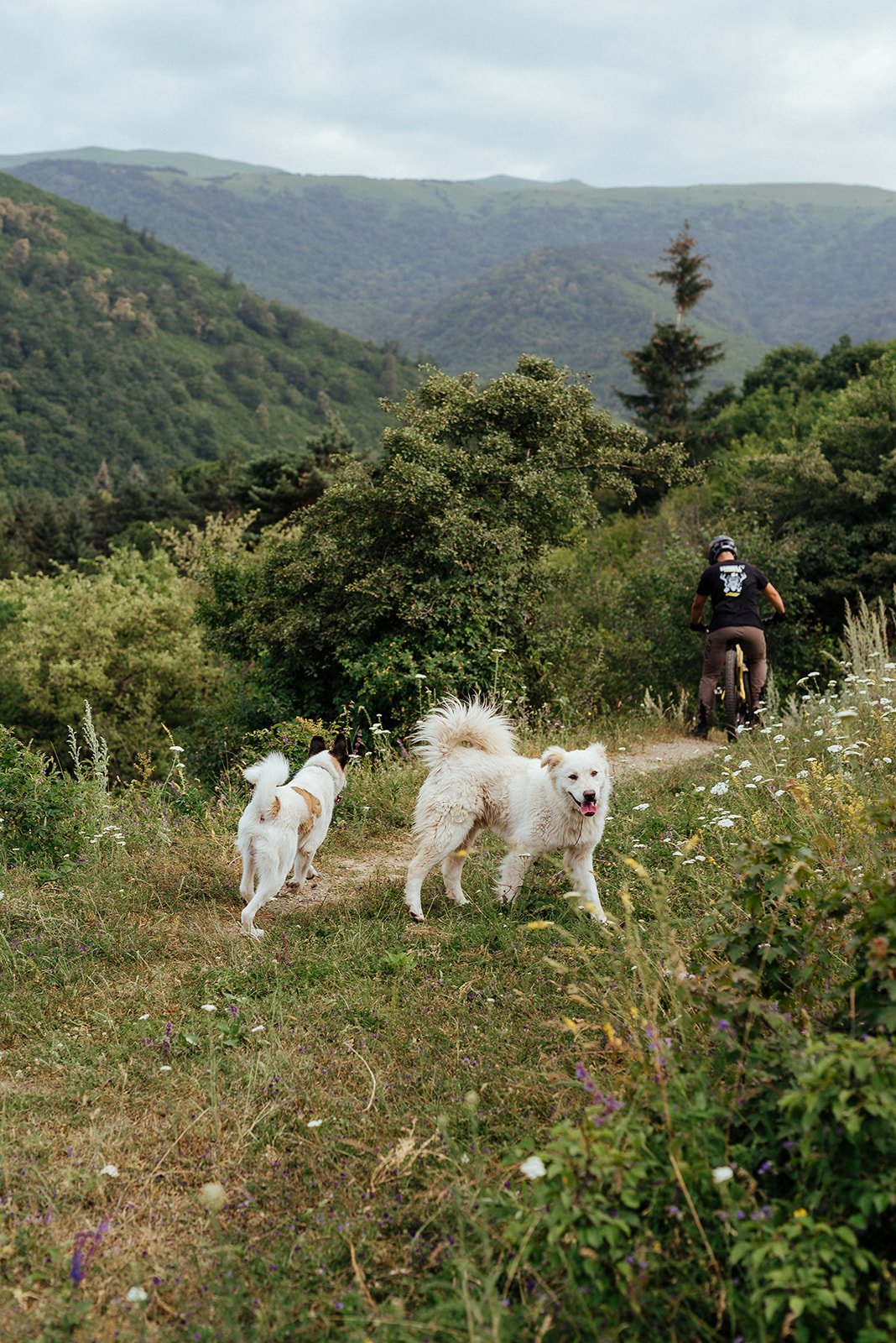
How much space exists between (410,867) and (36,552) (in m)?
→ 51.7

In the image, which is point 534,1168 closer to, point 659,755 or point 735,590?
point 659,755

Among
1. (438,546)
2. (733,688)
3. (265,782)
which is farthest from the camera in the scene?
(438,546)

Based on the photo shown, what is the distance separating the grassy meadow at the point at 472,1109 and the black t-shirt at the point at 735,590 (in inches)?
183

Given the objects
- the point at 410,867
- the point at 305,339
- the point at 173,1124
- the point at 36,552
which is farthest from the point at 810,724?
the point at 305,339

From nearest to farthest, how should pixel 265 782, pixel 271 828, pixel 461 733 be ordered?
pixel 265 782 < pixel 271 828 < pixel 461 733

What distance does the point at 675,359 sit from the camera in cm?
3844

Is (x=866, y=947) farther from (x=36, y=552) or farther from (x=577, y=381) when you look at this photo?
(x=36, y=552)

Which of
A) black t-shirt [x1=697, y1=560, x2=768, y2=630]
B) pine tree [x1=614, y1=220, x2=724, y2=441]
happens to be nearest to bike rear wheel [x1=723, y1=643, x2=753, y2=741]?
black t-shirt [x1=697, y1=560, x2=768, y2=630]

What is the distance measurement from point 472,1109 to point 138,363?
5289 inches

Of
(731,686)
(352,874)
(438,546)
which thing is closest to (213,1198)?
(352,874)

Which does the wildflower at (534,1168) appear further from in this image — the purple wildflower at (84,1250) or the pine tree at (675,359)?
the pine tree at (675,359)

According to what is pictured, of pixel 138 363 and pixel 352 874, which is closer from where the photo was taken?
pixel 352 874

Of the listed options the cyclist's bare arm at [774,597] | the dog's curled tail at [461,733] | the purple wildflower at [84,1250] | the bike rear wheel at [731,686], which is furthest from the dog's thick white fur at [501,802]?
the cyclist's bare arm at [774,597]

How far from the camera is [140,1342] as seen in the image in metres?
2.36
